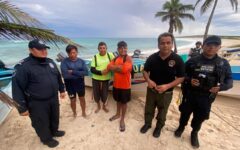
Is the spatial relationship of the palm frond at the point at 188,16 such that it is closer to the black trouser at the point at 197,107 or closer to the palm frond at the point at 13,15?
the black trouser at the point at 197,107

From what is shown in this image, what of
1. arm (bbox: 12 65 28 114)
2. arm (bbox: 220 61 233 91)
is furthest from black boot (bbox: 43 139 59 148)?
arm (bbox: 220 61 233 91)

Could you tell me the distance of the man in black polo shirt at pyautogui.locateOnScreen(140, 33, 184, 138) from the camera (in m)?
2.37

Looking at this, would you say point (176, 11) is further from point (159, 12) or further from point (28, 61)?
point (28, 61)

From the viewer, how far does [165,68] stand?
2.43 meters

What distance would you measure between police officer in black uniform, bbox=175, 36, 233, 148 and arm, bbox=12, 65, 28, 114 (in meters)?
2.55

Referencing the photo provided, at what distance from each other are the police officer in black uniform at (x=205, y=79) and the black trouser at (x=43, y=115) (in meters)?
2.30

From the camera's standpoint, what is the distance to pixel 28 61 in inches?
89.1

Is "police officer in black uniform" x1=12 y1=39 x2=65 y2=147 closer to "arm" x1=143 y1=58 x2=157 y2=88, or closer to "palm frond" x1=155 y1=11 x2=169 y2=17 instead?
"arm" x1=143 y1=58 x2=157 y2=88

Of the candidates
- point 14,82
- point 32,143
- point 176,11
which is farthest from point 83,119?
point 176,11

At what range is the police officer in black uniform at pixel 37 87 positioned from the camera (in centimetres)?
222

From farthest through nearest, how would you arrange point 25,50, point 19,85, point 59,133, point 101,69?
point 25,50 → point 101,69 → point 59,133 → point 19,85

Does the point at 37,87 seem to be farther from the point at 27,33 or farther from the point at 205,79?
the point at 205,79

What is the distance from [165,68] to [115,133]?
164 centimetres

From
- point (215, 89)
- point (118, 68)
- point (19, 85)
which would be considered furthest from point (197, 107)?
point (19, 85)
